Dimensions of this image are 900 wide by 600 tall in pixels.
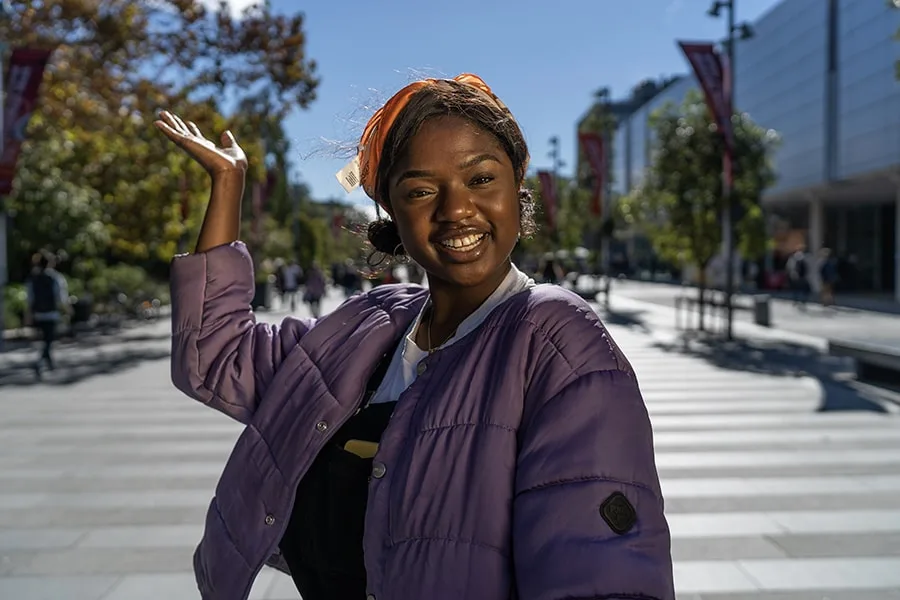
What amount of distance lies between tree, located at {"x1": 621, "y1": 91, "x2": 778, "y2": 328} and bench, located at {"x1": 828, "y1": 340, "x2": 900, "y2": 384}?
5.95 metres

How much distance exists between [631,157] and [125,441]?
6680cm

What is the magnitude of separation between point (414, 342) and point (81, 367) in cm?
1361

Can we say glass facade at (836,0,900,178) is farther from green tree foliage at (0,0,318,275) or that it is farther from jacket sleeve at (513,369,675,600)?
jacket sleeve at (513,369,675,600)

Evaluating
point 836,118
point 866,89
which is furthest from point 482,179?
point 836,118

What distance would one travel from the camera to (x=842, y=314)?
23438 mm

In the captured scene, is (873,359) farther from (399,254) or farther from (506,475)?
(506,475)

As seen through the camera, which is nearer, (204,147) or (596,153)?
(204,147)

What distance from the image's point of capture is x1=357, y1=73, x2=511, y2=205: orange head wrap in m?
1.53

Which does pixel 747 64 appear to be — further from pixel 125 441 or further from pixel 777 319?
pixel 125 441

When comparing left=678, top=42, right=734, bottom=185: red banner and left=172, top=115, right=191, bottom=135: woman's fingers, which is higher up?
left=678, top=42, right=734, bottom=185: red banner

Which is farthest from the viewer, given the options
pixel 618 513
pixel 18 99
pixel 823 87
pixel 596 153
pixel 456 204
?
pixel 823 87

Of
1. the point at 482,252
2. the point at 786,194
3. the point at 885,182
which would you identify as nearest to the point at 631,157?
the point at 786,194

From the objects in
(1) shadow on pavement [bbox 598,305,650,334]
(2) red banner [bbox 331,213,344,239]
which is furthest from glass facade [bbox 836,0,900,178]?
(2) red banner [bbox 331,213,344,239]

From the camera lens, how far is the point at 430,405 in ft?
4.42
